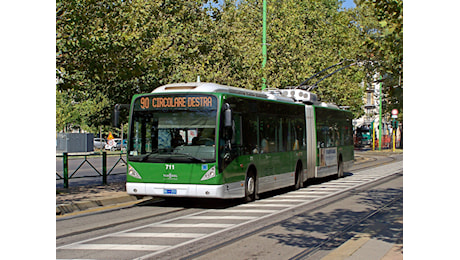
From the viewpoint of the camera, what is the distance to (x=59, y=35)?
1591 cm

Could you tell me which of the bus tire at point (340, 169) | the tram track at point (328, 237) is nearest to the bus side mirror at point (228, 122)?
the tram track at point (328, 237)

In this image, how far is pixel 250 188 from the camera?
1644 cm

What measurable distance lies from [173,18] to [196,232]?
17.6m

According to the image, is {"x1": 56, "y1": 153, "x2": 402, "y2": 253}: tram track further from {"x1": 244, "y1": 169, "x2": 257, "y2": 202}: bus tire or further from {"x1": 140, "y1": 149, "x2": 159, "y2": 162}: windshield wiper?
{"x1": 140, "y1": 149, "x2": 159, "y2": 162}: windshield wiper

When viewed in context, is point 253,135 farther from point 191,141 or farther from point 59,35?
point 59,35

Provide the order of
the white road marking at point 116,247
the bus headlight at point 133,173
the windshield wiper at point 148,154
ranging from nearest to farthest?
the white road marking at point 116,247 < the windshield wiper at point 148,154 < the bus headlight at point 133,173

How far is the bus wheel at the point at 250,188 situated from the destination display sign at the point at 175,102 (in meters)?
2.62

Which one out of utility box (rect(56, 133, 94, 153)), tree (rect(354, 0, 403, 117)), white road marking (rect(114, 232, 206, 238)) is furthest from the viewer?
utility box (rect(56, 133, 94, 153))

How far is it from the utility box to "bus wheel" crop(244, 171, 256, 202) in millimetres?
40652

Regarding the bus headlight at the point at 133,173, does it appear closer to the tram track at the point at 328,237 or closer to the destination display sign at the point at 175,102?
the destination display sign at the point at 175,102

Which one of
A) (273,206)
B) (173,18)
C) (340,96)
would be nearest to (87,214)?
(273,206)

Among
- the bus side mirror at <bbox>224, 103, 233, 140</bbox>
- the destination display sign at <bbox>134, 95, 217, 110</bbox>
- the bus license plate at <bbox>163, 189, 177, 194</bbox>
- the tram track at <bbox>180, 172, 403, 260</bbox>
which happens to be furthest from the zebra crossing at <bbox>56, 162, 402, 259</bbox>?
the destination display sign at <bbox>134, 95, 217, 110</bbox>

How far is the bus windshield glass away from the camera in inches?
577

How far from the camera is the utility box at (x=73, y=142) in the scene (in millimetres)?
54938
